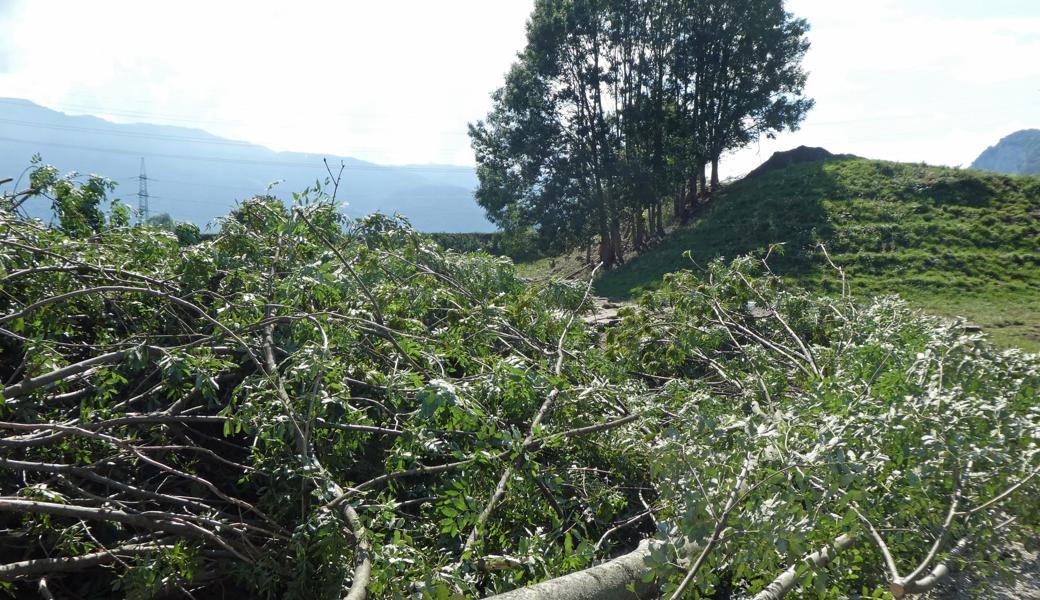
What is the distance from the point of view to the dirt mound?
20797 millimetres

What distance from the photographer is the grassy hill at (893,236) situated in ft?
39.5

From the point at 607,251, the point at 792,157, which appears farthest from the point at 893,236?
the point at 607,251

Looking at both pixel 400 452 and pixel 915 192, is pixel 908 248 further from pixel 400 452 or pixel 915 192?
pixel 400 452

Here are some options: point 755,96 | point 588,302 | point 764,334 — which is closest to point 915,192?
point 755,96

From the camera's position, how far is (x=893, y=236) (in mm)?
14570

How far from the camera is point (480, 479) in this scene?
96.3 inches

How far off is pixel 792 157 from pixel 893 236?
7294mm

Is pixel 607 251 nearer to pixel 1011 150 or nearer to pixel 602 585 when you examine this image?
pixel 602 585

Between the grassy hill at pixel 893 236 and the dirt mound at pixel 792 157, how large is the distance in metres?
1.17

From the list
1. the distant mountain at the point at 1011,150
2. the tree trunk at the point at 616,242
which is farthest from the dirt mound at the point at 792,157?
the distant mountain at the point at 1011,150

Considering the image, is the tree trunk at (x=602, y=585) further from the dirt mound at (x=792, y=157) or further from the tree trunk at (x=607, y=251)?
the dirt mound at (x=792, y=157)

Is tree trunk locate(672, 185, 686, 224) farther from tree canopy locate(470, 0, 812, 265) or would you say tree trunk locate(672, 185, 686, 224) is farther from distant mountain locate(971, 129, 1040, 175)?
distant mountain locate(971, 129, 1040, 175)

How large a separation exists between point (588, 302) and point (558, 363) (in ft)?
6.32

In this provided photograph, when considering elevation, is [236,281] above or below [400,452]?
above
